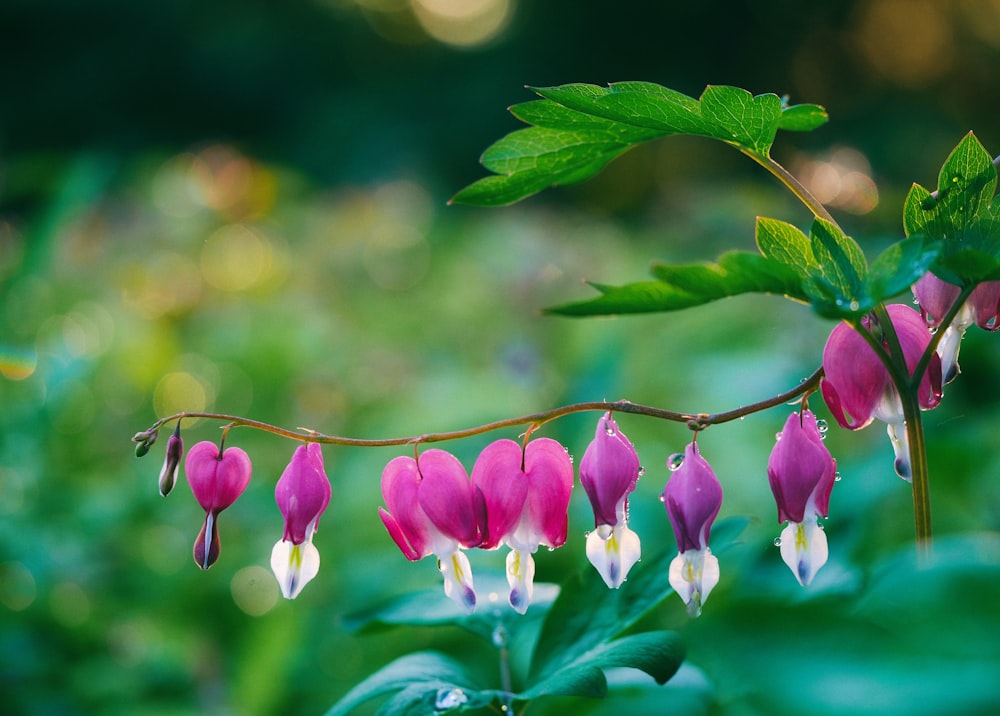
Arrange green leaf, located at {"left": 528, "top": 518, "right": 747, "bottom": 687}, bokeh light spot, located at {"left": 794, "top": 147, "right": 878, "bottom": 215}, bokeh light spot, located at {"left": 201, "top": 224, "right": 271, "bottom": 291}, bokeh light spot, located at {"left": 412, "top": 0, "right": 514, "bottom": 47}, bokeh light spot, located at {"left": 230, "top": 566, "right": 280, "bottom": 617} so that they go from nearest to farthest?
green leaf, located at {"left": 528, "top": 518, "right": 747, "bottom": 687}, bokeh light spot, located at {"left": 230, "top": 566, "right": 280, "bottom": 617}, bokeh light spot, located at {"left": 794, "top": 147, "right": 878, "bottom": 215}, bokeh light spot, located at {"left": 201, "top": 224, "right": 271, "bottom": 291}, bokeh light spot, located at {"left": 412, "top": 0, "right": 514, "bottom": 47}

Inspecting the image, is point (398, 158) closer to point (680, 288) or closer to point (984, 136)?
point (984, 136)

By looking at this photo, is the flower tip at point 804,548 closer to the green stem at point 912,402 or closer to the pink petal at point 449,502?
the green stem at point 912,402

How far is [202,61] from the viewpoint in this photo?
13.1 metres

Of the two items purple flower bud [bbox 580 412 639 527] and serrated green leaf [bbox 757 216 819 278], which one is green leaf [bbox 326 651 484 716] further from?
serrated green leaf [bbox 757 216 819 278]

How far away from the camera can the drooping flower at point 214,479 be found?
0.67 m

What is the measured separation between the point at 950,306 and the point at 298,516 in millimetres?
502

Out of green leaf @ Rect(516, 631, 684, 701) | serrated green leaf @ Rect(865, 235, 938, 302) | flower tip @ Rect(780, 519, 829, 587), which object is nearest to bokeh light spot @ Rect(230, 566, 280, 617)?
green leaf @ Rect(516, 631, 684, 701)

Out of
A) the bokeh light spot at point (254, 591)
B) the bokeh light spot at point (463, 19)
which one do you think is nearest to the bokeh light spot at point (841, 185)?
the bokeh light spot at point (254, 591)

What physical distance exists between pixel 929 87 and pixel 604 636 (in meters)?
10.3

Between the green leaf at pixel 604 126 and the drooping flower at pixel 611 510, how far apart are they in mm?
220

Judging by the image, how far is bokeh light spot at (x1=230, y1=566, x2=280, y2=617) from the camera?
1.74 m

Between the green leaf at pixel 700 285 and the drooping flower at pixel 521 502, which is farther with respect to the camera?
the drooping flower at pixel 521 502

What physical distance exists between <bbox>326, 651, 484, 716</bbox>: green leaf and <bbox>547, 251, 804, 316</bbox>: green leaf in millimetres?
340

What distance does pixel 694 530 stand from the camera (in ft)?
1.97
